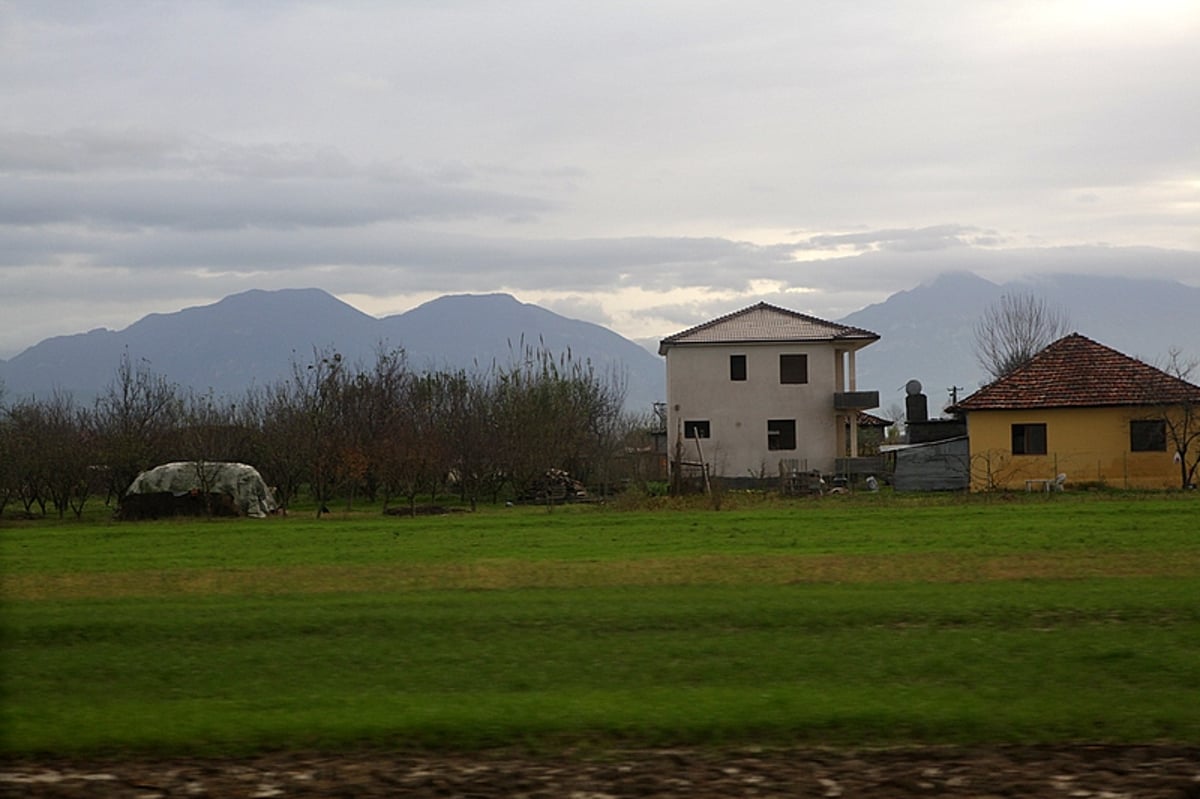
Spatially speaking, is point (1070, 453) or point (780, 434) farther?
point (780, 434)

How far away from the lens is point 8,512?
1779 inches

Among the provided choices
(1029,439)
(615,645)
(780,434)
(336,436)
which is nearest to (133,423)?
(336,436)

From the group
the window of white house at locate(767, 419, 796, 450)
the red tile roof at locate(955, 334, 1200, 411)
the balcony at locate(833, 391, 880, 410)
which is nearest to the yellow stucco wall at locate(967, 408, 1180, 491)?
the red tile roof at locate(955, 334, 1200, 411)

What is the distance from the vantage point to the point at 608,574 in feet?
63.5

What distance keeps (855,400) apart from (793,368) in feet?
10.4

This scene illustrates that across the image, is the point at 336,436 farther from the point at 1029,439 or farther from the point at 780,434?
the point at 1029,439

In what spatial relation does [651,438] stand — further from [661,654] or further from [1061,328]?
[661,654]

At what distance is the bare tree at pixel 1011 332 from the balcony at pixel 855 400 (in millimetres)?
26209

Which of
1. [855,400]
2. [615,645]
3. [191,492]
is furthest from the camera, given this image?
[855,400]

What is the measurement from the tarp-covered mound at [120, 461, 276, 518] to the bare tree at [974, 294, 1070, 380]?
5487 centimetres

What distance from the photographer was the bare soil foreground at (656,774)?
8727 mm

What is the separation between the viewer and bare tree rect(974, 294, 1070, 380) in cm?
8456

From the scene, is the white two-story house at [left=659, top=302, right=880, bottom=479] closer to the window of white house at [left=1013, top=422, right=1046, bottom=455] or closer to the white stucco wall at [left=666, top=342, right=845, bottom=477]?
the white stucco wall at [left=666, top=342, right=845, bottom=477]

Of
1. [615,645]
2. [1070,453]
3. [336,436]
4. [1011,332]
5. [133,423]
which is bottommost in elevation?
[615,645]
